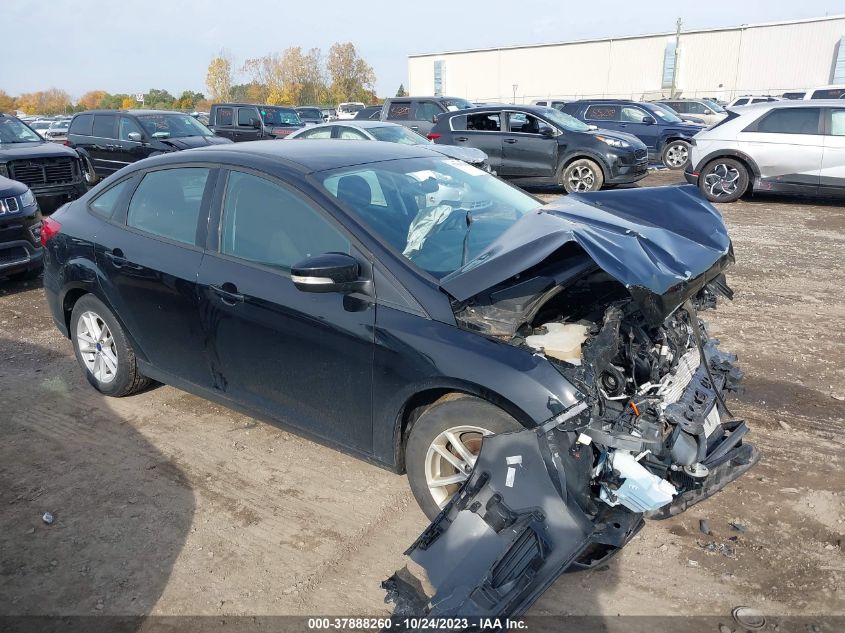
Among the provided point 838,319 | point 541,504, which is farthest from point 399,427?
point 838,319

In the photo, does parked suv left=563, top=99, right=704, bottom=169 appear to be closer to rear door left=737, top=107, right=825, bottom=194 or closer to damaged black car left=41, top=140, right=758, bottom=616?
rear door left=737, top=107, right=825, bottom=194

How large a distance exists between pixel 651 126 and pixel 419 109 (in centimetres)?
601

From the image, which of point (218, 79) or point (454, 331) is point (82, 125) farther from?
point (218, 79)

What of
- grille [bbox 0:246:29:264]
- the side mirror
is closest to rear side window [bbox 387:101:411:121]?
grille [bbox 0:246:29:264]

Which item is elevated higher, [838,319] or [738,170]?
[738,170]

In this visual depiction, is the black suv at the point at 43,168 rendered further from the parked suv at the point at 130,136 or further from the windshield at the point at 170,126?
the windshield at the point at 170,126

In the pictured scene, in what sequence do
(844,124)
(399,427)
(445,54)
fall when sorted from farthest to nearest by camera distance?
(445,54)
(844,124)
(399,427)

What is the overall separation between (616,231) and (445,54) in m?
65.1

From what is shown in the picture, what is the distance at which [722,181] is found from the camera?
477 inches

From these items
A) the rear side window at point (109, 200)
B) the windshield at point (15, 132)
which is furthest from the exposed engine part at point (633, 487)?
the windshield at point (15, 132)

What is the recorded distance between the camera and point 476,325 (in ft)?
9.77

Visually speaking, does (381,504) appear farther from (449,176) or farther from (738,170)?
(738,170)

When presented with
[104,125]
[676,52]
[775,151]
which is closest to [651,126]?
[775,151]

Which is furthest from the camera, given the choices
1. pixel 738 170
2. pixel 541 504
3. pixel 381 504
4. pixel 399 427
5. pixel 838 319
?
pixel 738 170
